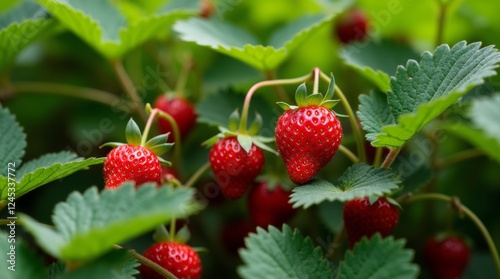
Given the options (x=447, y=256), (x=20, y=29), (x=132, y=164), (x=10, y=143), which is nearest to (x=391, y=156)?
(x=447, y=256)

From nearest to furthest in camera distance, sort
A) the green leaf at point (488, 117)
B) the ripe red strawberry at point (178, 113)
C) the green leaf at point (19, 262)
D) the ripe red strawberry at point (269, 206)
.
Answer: the green leaf at point (488, 117) < the green leaf at point (19, 262) < the ripe red strawberry at point (269, 206) < the ripe red strawberry at point (178, 113)

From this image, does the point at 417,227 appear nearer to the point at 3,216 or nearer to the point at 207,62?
the point at 207,62

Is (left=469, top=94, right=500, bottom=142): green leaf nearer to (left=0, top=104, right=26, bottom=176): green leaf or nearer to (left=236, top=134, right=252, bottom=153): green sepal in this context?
(left=236, top=134, right=252, bottom=153): green sepal

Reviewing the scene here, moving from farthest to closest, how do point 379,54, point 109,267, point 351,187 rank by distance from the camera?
point 379,54 < point 351,187 < point 109,267

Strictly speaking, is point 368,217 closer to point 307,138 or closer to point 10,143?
point 307,138

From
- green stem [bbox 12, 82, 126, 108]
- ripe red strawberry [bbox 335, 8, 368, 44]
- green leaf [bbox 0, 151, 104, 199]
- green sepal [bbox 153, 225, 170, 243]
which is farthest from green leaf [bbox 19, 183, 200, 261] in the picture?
ripe red strawberry [bbox 335, 8, 368, 44]

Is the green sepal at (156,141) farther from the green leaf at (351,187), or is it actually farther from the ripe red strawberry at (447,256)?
the ripe red strawberry at (447,256)

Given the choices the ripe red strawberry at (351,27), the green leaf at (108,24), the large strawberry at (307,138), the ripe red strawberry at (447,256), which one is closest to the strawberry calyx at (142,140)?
the large strawberry at (307,138)
